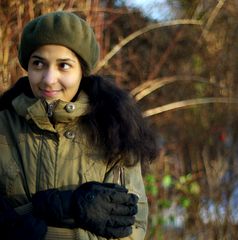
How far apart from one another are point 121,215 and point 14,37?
268 cm

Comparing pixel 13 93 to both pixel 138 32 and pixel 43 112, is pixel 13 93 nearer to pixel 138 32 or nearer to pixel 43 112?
pixel 43 112

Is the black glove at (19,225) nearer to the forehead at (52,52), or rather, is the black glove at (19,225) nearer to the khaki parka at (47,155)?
the khaki parka at (47,155)

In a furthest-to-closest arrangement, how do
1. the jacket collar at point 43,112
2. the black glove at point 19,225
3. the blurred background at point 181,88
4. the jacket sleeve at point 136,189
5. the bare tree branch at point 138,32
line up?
1. the blurred background at point 181,88
2. the bare tree branch at point 138,32
3. the jacket sleeve at point 136,189
4. the jacket collar at point 43,112
5. the black glove at point 19,225

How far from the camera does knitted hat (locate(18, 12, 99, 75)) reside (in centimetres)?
283

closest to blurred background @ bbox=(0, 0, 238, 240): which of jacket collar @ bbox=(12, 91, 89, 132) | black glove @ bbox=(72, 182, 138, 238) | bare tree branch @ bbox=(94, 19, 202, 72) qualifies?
bare tree branch @ bbox=(94, 19, 202, 72)

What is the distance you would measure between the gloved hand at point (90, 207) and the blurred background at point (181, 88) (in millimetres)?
2625

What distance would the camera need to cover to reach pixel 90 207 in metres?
2.70

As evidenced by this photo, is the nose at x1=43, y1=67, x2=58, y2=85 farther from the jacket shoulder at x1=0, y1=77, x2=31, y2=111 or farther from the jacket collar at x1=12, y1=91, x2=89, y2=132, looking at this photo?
the jacket shoulder at x1=0, y1=77, x2=31, y2=111

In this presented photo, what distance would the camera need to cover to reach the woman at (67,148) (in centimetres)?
270

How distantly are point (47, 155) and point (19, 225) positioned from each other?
0.95ft

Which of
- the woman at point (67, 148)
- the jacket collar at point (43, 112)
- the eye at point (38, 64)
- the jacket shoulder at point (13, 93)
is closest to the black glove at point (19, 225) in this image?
the woman at point (67, 148)

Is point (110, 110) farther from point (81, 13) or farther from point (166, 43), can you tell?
point (166, 43)

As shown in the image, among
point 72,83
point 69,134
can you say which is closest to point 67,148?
point 69,134

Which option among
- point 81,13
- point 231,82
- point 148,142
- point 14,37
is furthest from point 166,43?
point 148,142
